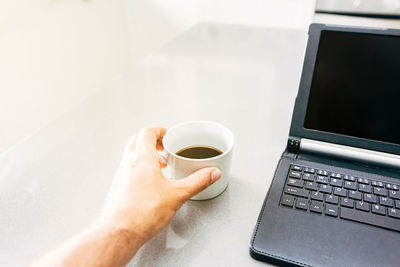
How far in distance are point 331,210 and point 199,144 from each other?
0.24 metres

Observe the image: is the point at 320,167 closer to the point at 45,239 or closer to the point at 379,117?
the point at 379,117

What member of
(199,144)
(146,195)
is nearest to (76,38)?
(199,144)

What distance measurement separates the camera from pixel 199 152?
52cm

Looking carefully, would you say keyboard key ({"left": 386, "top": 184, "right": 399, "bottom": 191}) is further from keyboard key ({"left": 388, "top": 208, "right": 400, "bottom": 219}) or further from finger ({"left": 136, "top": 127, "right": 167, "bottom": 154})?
finger ({"left": 136, "top": 127, "right": 167, "bottom": 154})

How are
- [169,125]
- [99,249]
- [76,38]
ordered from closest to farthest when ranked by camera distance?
[99,249], [169,125], [76,38]

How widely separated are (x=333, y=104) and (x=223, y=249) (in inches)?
11.9

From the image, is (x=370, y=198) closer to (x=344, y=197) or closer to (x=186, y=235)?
(x=344, y=197)

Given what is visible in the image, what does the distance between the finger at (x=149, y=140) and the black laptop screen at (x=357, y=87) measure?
261 mm

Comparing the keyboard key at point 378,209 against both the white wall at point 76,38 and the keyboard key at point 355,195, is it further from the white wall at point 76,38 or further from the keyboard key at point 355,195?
the white wall at point 76,38

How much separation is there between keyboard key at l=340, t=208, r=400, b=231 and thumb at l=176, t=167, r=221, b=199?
0.19m

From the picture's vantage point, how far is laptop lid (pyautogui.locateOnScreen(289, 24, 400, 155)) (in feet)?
1.59

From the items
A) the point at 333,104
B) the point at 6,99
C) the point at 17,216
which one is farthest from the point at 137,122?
the point at 6,99

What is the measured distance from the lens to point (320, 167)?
0.52 metres

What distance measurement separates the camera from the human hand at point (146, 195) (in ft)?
1.32
